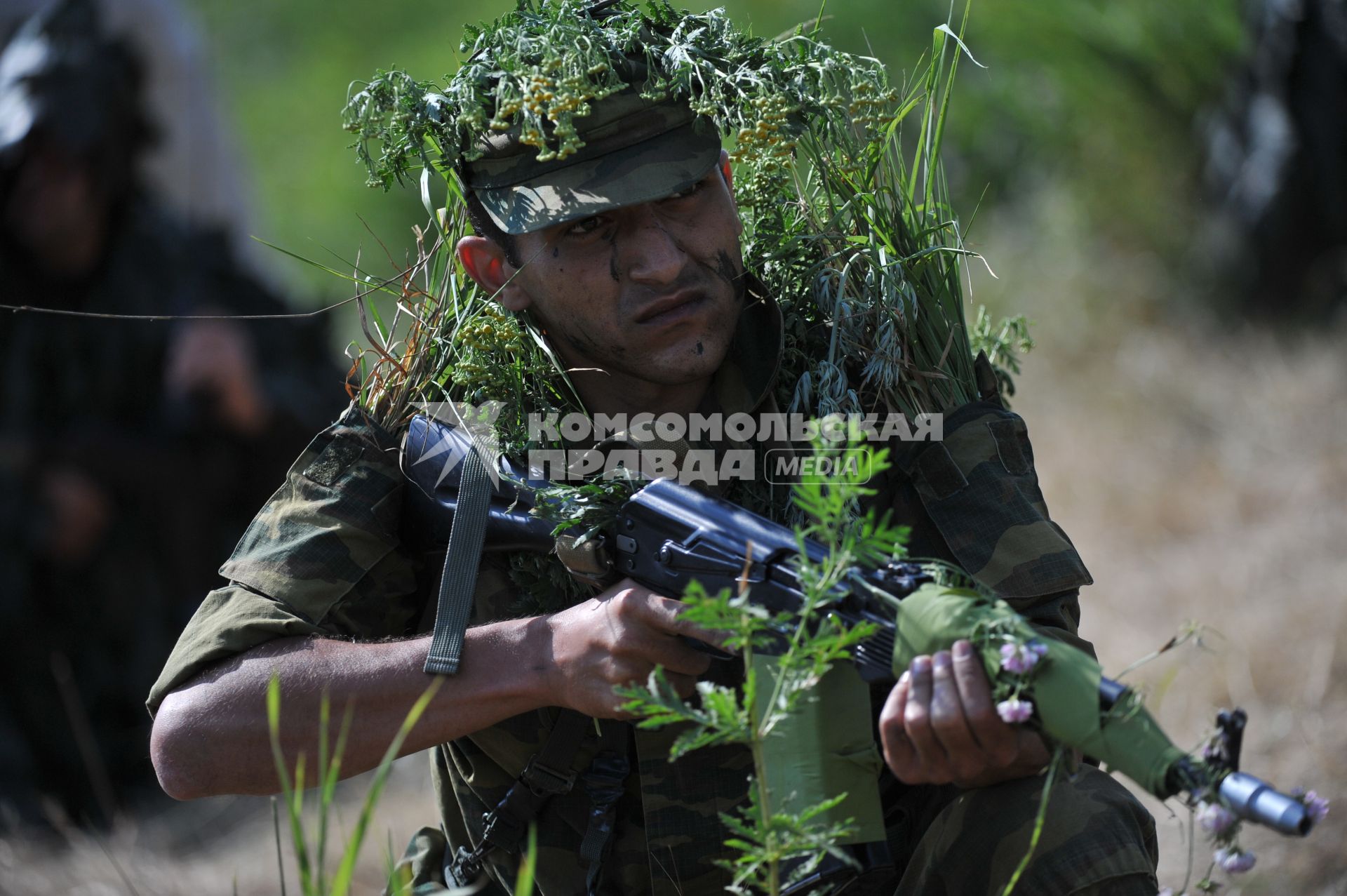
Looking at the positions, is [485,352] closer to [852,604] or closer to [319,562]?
[319,562]

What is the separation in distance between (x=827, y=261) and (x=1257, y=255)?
4792mm

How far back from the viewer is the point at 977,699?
1.66 m

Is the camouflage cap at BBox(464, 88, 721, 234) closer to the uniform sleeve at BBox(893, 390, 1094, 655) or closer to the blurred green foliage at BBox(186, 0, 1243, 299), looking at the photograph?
the uniform sleeve at BBox(893, 390, 1094, 655)

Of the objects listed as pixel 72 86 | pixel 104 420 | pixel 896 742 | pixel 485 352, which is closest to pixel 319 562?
pixel 485 352

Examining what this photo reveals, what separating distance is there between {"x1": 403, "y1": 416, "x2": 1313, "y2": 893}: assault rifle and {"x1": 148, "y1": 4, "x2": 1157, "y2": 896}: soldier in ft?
0.27

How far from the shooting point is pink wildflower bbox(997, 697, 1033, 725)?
162cm

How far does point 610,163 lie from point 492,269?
1.11 feet

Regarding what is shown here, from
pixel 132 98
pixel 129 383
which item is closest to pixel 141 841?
pixel 129 383

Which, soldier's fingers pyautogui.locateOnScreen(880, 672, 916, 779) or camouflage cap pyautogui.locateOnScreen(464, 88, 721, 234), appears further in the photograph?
camouflage cap pyautogui.locateOnScreen(464, 88, 721, 234)

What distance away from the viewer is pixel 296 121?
44.9 feet

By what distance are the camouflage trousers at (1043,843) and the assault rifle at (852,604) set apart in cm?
14

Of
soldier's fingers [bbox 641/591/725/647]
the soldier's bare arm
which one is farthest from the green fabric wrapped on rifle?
the soldier's bare arm

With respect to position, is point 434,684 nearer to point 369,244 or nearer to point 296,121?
point 369,244

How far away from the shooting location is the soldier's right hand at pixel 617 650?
2004mm
